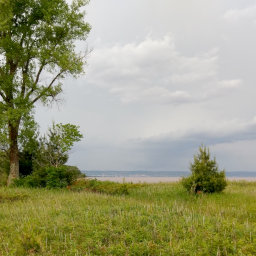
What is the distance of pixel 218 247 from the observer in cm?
648

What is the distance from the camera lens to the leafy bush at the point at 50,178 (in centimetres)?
2082

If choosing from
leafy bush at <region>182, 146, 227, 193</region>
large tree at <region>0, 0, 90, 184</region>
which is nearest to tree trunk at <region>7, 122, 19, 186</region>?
large tree at <region>0, 0, 90, 184</region>

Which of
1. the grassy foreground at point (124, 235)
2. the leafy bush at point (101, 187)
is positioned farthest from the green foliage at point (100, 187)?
the grassy foreground at point (124, 235)

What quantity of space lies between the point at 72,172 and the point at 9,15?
12.7 meters

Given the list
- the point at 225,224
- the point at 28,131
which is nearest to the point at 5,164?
the point at 28,131

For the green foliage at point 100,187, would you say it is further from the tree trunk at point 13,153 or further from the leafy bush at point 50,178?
the tree trunk at point 13,153

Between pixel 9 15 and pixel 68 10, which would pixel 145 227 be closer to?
pixel 9 15

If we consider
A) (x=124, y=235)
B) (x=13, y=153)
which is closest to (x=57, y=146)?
(x=13, y=153)

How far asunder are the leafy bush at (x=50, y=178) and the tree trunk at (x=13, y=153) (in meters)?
2.13

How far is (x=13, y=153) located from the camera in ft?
80.6

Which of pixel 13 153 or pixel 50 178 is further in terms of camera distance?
pixel 13 153

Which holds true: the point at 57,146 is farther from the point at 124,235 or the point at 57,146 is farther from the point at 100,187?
the point at 124,235

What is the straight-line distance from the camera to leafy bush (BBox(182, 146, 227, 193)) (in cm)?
1648

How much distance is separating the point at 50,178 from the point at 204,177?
34.1 ft
